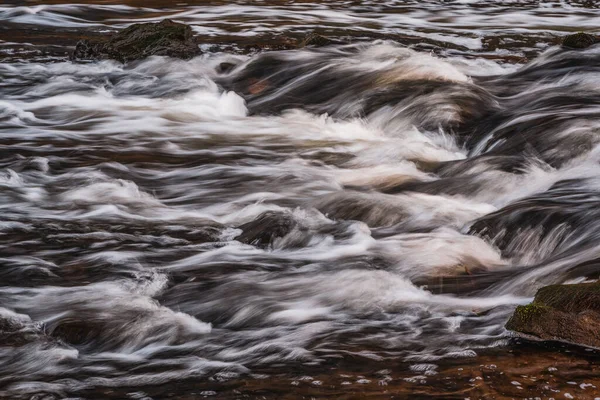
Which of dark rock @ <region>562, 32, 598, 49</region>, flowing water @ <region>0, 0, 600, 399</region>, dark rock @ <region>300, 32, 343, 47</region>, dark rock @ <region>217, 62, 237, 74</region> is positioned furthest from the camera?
dark rock @ <region>300, 32, 343, 47</region>

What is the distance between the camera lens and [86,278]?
18.1ft

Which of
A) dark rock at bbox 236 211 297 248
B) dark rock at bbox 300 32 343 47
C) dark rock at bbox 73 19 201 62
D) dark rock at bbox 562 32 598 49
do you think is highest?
dark rock at bbox 562 32 598 49

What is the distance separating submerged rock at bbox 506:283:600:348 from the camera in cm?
443

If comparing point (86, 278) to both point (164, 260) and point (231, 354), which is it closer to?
point (164, 260)

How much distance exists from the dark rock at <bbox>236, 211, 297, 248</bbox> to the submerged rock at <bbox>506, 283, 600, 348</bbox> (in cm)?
206

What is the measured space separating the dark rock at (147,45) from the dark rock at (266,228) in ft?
18.4

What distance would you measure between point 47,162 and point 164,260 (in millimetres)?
A: 2571

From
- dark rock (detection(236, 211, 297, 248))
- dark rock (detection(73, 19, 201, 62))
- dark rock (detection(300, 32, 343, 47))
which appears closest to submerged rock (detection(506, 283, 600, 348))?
dark rock (detection(236, 211, 297, 248))

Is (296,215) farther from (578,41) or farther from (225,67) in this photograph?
(578,41)

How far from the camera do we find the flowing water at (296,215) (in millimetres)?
4422

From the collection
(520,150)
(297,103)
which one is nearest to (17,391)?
(520,150)

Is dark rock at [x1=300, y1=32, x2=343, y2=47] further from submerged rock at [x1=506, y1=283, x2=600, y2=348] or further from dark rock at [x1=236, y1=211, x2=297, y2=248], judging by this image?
submerged rock at [x1=506, y1=283, x2=600, y2=348]

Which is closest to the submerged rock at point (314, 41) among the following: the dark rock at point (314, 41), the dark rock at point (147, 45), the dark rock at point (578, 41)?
the dark rock at point (314, 41)

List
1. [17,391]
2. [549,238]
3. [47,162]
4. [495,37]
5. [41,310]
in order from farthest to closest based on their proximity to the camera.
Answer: [495,37]
[47,162]
[549,238]
[41,310]
[17,391]
